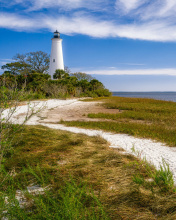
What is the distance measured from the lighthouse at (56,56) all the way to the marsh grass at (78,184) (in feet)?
105

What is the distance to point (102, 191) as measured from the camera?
2812 millimetres

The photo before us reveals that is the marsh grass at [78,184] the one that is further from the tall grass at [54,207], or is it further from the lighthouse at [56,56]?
the lighthouse at [56,56]

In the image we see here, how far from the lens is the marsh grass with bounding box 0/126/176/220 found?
230cm

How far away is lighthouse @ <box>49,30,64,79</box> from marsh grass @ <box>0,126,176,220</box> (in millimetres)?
31865

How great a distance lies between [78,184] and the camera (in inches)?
118

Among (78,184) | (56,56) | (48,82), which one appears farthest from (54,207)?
(56,56)

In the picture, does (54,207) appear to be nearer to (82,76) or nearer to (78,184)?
(78,184)

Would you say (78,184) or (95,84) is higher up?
(95,84)

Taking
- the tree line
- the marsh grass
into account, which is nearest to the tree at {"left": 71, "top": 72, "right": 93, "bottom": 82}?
the tree line

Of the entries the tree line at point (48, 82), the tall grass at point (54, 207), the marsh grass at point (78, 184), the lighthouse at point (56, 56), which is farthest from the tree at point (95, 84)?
the tall grass at point (54, 207)

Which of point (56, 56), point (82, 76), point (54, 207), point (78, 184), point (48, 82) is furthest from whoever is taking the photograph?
point (82, 76)

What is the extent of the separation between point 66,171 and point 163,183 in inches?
57.6

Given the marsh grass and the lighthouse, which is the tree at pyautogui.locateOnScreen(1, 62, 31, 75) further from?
the marsh grass

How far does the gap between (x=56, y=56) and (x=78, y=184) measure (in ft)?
115
